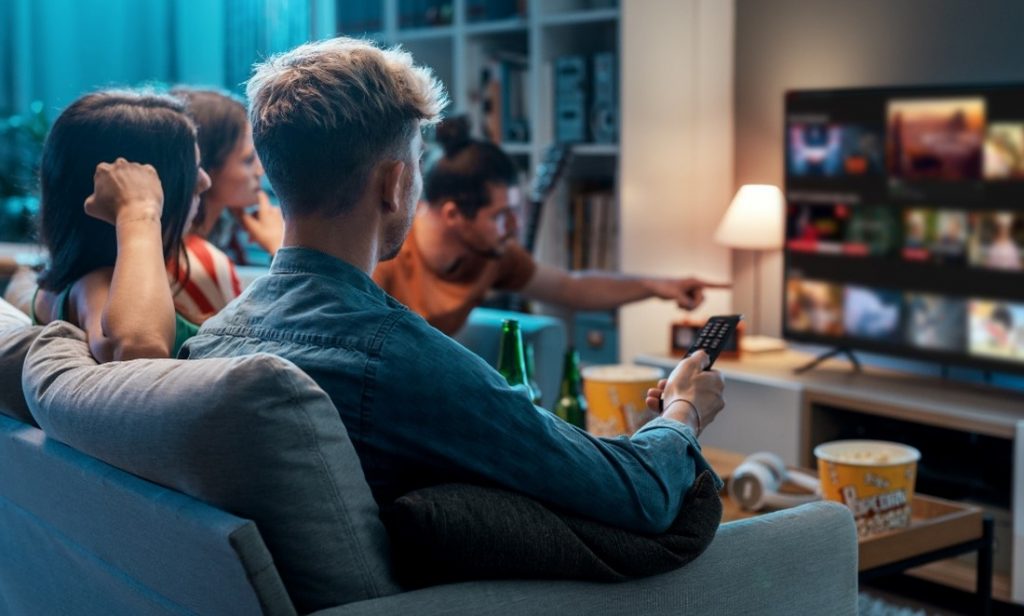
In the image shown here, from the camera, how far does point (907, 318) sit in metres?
3.53

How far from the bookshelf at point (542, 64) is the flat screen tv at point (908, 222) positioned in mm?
656

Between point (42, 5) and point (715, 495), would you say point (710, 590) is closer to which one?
point (715, 495)

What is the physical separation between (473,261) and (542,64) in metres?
1.37

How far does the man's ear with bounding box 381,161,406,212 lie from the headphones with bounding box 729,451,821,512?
108 centimetres

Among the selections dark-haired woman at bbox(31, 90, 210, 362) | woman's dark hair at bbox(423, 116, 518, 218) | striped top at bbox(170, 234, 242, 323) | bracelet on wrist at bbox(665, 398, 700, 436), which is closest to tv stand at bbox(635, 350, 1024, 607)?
woman's dark hair at bbox(423, 116, 518, 218)

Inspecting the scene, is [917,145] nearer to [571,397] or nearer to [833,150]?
[833,150]

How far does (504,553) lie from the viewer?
1.24m

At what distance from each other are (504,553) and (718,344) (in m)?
0.57

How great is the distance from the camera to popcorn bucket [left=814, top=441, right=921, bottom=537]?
2.02 m

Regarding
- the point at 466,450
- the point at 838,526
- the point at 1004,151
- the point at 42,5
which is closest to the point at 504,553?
the point at 466,450

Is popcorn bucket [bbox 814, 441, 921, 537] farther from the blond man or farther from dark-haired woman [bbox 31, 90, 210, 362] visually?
dark-haired woman [bbox 31, 90, 210, 362]

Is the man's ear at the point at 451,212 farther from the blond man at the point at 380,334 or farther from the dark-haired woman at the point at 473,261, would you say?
the blond man at the point at 380,334

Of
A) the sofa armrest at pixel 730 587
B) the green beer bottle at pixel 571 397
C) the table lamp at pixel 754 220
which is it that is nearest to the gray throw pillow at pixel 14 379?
the sofa armrest at pixel 730 587

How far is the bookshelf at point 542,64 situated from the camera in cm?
423
